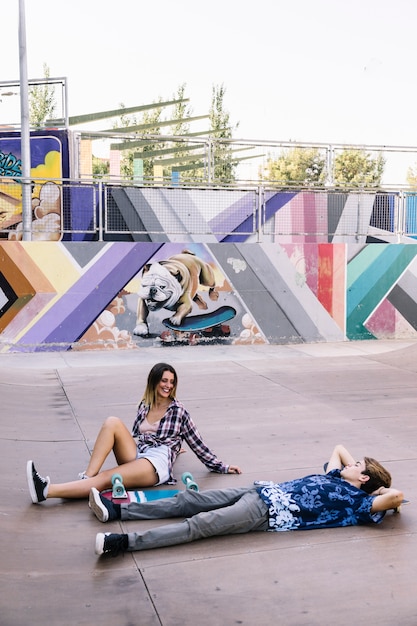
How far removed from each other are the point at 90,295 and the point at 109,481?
884 centimetres

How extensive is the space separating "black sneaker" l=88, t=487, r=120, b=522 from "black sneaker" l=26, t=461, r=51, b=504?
0.46 meters

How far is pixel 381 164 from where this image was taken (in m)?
47.0

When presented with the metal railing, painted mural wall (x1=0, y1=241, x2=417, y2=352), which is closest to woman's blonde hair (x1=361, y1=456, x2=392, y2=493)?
painted mural wall (x1=0, y1=241, x2=417, y2=352)

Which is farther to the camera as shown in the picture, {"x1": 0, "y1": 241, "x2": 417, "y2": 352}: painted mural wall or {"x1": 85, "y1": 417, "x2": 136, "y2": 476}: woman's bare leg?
{"x1": 0, "y1": 241, "x2": 417, "y2": 352}: painted mural wall

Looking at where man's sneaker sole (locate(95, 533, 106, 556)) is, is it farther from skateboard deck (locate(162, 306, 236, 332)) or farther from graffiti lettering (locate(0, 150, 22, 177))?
graffiti lettering (locate(0, 150, 22, 177))

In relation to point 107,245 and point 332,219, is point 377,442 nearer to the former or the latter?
point 107,245

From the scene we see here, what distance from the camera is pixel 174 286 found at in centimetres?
1438

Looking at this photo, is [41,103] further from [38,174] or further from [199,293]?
[199,293]

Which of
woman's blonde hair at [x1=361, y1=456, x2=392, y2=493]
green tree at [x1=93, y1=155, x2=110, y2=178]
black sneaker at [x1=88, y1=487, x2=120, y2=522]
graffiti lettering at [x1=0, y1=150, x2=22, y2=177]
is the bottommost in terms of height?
black sneaker at [x1=88, y1=487, x2=120, y2=522]

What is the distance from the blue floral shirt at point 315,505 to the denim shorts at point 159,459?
1.02 meters

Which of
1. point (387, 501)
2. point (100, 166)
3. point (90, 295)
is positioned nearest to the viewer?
point (387, 501)

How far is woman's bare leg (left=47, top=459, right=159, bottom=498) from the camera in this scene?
533cm

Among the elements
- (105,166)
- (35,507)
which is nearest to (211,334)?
(35,507)

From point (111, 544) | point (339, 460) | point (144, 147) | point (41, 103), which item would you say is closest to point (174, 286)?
point (339, 460)
